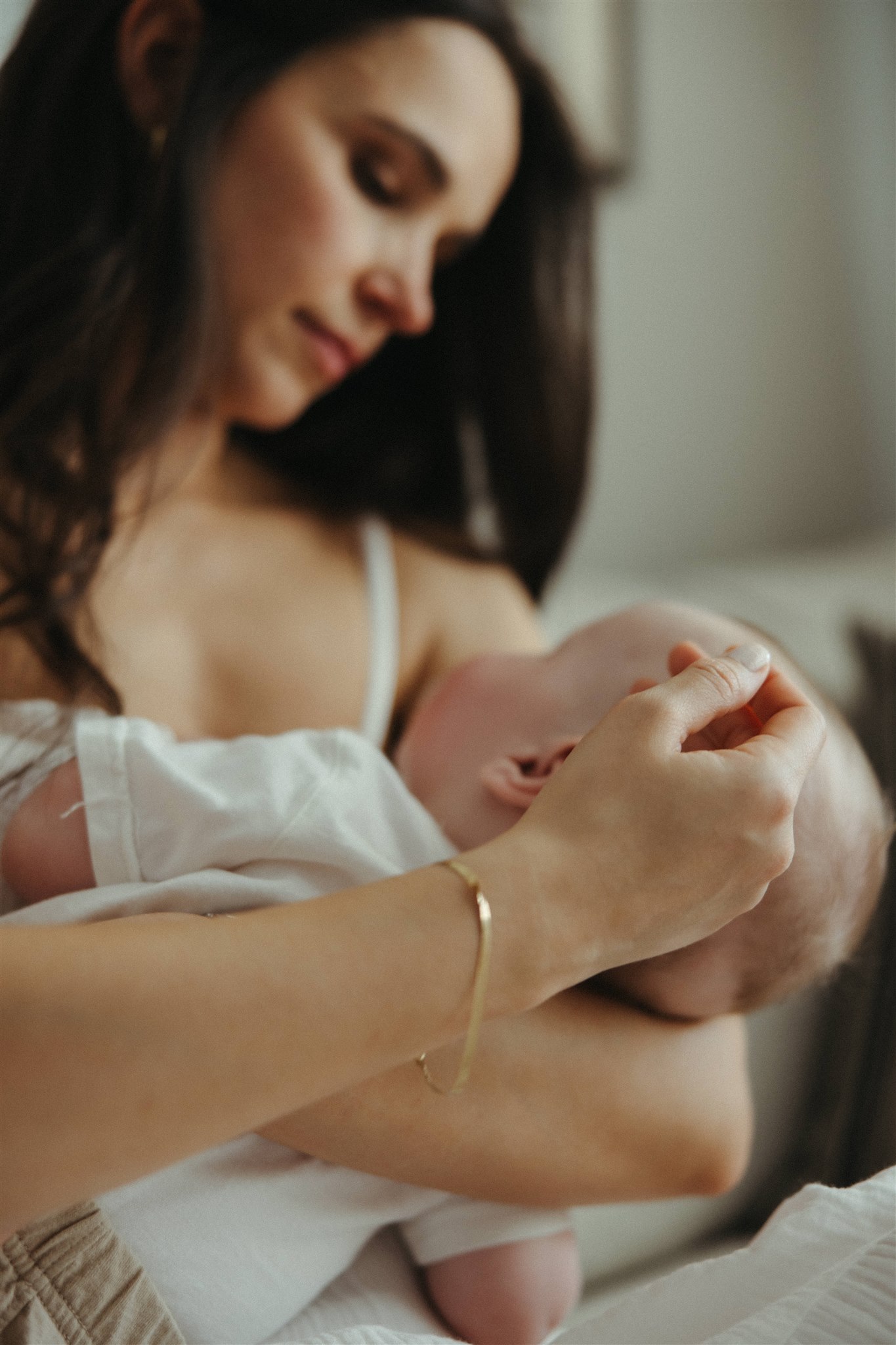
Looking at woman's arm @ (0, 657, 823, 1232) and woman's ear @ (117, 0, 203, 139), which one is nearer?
woman's arm @ (0, 657, 823, 1232)

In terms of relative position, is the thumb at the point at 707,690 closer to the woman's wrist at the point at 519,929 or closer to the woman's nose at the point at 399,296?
the woman's wrist at the point at 519,929

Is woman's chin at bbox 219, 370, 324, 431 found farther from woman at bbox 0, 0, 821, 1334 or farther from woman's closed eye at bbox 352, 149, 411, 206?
woman's closed eye at bbox 352, 149, 411, 206

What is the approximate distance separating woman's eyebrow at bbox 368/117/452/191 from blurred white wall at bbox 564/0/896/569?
930 millimetres

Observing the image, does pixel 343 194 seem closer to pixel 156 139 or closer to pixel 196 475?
pixel 156 139

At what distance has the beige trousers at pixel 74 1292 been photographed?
24.4 inches

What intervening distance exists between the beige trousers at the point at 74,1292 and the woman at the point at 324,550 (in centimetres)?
14

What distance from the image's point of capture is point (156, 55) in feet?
3.66

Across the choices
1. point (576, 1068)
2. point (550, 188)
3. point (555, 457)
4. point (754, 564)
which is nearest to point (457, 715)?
point (576, 1068)

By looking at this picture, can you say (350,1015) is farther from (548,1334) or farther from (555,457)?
(555,457)

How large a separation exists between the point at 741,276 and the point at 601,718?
168cm

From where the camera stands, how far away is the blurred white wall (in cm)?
204

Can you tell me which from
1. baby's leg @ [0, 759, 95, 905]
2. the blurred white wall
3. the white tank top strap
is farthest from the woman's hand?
the blurred white wall

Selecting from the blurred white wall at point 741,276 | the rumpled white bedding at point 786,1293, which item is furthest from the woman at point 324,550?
the blurred white wall at point 741,276

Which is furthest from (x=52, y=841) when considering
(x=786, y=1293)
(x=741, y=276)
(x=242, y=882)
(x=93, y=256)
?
(x=741, y=276)
